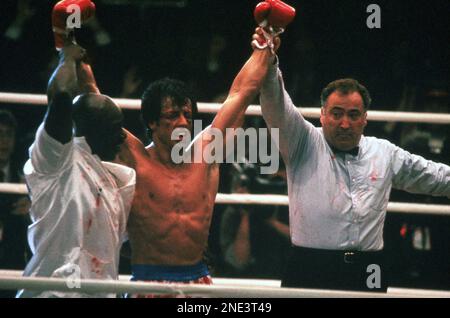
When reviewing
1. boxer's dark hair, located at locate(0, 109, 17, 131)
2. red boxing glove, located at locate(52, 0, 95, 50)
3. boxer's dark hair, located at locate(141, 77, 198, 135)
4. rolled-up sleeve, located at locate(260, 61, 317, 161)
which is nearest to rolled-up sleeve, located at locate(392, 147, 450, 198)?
rolled-up sleeve, located at locate(260, 61, 317, 161)

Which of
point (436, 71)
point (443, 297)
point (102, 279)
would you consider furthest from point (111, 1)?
point (443, 297)

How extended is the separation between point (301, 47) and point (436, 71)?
0.76 meters

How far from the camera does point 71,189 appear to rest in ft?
7.47

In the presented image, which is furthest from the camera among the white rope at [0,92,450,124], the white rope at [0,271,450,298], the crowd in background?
the crowd in background

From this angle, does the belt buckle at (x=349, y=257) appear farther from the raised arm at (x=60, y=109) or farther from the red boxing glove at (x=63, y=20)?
the red boxing glove at (x=63, y=20)

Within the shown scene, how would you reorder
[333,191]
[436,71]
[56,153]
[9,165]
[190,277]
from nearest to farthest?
1. [56,153]
2. [190,277]
3. [333,191]
4. [9,165]
5. [436,71]

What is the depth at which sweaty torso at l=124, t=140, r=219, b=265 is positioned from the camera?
2617mm

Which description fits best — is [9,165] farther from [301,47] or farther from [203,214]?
[301,47]

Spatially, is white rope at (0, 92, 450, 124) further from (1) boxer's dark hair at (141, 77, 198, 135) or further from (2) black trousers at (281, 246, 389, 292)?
(2) black trousers at (281, 246, 389, 292)

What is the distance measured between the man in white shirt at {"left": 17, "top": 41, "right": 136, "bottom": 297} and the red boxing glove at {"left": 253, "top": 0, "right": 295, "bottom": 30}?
72 centimetres

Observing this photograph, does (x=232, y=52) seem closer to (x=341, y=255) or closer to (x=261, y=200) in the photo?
(x=261, y=200)

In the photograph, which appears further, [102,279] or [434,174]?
[434,174]

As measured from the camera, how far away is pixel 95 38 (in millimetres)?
4312

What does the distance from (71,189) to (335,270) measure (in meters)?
1.06
